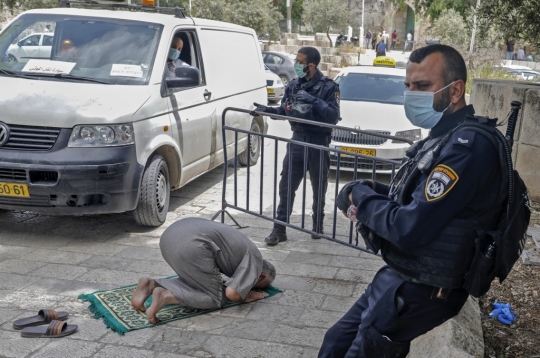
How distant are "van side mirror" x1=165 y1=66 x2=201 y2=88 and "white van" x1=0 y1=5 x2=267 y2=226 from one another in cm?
1

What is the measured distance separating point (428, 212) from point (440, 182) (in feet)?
0.40

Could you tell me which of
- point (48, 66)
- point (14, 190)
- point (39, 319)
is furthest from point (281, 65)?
point (39, 319)

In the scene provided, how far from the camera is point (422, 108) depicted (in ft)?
8.75

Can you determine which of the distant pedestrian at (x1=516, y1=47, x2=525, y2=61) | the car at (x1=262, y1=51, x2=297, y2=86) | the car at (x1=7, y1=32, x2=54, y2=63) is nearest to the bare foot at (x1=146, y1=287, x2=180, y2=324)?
the car at (x1=7, y1=32, x2=54, y2=63)

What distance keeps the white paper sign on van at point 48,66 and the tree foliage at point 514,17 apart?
4.49m

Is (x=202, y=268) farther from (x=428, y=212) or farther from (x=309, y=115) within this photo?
(x=428, y=212)

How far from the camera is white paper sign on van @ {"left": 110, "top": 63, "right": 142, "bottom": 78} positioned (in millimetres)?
6340

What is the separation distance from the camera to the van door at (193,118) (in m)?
6.80

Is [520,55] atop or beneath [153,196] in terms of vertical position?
atop

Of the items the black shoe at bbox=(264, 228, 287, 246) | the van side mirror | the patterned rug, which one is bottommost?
the black shoe at bbox=(264, 228, 287, 246)

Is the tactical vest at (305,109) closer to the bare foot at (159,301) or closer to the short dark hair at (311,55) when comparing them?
the short dark hair at (311,55)

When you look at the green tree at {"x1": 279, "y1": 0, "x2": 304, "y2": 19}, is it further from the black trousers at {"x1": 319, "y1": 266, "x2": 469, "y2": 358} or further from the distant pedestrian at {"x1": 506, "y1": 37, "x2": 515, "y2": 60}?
the black trousers at {"x1": 319, "y1": 266, "x2": 469, "y2": 358}

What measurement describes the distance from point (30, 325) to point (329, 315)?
207cm

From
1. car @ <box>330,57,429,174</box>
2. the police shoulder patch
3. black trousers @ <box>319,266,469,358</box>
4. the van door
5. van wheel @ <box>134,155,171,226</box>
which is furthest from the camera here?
car @ <box>330,57,429,174</box>
